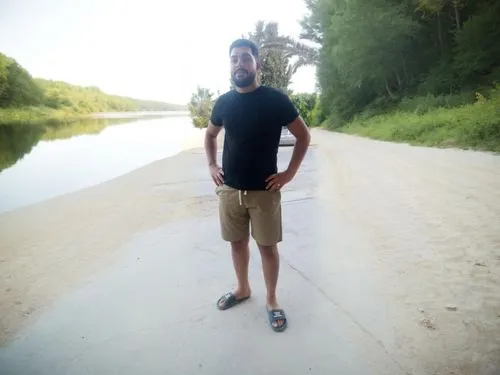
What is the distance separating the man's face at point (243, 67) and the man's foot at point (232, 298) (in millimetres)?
1315

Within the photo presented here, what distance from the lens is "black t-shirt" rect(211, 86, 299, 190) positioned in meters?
1.68

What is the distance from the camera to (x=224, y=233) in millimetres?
1967

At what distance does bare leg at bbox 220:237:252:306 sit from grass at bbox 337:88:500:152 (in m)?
6.70

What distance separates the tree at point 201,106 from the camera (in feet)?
105

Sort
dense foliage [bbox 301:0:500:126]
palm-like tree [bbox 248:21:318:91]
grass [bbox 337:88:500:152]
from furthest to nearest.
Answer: palm-like tree [bbox 248:21:318:91], dense foliage [bbox 301:0:500:126], grass [bbox 337:88:500:152]

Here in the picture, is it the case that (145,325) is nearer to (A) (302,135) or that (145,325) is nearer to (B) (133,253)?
(B) (133,253)

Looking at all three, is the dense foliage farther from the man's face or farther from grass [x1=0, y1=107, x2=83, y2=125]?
grass [x1=0, y1=107, x2=83, y2=125]

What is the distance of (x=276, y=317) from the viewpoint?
1.81m

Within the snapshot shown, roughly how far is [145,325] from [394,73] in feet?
58.4

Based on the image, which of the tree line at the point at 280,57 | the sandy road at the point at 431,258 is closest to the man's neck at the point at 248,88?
the sandy road at the point at 431,258

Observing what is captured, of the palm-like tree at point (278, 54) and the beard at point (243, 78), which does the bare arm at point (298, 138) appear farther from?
the palm-like tree at point (278, 54)

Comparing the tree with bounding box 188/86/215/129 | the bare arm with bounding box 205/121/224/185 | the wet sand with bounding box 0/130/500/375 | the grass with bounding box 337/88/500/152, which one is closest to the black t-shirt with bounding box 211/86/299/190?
the bare arm with bounding box 205/121/224/185

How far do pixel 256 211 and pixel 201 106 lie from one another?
33.3 m

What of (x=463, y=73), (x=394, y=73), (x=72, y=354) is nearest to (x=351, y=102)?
(x=394, y=73)
